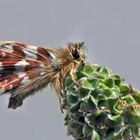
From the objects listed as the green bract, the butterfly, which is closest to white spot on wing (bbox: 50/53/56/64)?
the butterfly

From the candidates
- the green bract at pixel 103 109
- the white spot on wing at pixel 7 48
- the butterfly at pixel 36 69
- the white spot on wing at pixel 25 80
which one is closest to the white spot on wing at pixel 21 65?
the butterfly at pixel 36 69

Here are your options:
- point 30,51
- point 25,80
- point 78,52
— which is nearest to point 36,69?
point 25,80

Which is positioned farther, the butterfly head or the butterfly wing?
the butterfly head

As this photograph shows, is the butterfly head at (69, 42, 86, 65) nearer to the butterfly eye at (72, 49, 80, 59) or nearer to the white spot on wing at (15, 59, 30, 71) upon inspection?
the butterfly eye at (72, 49, 80, 59)

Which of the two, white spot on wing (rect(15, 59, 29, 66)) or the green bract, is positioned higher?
white spot on wing (rect(15, 59, 29, 66))

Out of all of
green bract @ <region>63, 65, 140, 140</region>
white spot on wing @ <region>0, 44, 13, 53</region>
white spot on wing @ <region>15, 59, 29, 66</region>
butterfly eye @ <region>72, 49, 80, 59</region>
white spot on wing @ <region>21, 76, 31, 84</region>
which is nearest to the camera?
green bract @ <region>63, 65, 140, 140</region>

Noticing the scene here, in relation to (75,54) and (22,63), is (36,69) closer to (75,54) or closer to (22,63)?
(22,63)

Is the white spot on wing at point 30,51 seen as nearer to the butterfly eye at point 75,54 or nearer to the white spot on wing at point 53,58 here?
the white spot on wing at point 53,58
